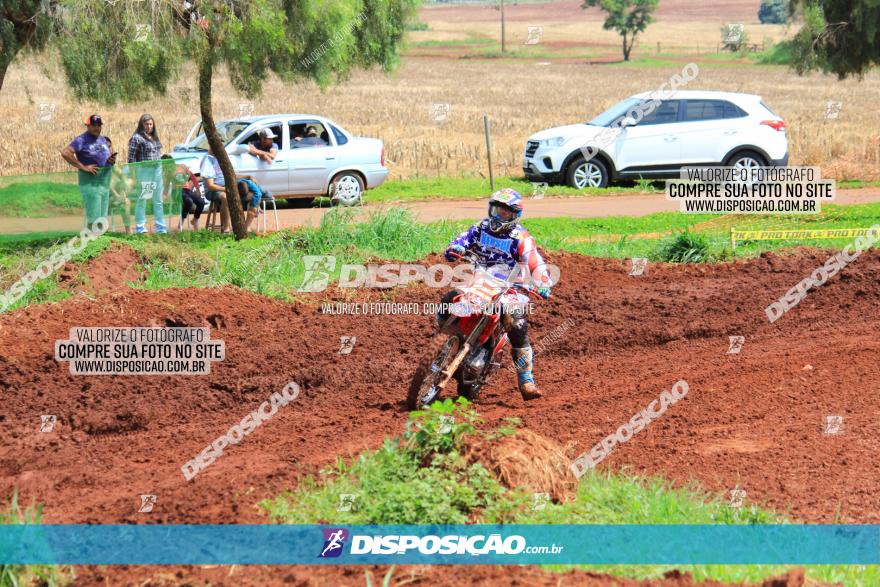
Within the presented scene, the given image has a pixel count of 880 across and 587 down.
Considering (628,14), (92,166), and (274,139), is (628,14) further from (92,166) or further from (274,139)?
(92,166)

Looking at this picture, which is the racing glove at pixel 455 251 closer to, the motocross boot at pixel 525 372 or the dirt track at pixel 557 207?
the motocross boot at pixel 525 372

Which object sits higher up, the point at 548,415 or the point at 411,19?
the point at 411,19

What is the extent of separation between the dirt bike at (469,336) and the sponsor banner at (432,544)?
2.75 m

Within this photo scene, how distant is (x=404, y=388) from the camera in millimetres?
10086

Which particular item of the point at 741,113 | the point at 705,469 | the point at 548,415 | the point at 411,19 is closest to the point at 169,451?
the point at 548,415

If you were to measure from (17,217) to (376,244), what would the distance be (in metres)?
5.03

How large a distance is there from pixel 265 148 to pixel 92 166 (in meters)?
5.08

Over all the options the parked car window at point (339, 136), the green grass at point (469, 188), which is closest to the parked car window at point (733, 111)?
the green grass at point (469, 188)

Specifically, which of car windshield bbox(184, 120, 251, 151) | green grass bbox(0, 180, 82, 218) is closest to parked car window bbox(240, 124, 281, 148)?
car windshield bbox(184, 120, 251, 151)

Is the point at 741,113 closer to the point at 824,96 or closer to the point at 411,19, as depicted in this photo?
the point at 411,19

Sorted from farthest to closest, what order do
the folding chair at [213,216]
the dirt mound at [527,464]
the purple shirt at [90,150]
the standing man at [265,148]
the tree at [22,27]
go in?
the standing man at [265,148], the folding chair at [213,216], the purple shirt at [90,150], the tree at [22,27], the dirt mound at [527,464]

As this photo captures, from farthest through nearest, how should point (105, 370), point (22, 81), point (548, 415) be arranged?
point (22, 81), point (105, 370), point (548, 415)

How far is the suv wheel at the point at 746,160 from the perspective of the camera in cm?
2358

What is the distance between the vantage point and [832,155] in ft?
92.3
